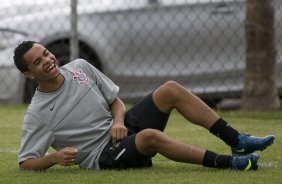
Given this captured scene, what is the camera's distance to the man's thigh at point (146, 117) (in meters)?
6.11

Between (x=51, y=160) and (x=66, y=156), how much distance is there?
0.16 m

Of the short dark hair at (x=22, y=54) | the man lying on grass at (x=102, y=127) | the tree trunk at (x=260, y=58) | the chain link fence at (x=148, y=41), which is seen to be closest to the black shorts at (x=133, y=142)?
the man lying on grass at (x=102, y=127)

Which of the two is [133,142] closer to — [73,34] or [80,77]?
[80,77]

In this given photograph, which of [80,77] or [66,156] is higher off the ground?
[80,77]

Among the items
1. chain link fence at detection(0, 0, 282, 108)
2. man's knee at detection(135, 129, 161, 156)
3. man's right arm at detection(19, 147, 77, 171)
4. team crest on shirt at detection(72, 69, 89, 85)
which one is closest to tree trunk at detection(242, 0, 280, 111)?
chain link fence at detection(0, 0, 282, 108)

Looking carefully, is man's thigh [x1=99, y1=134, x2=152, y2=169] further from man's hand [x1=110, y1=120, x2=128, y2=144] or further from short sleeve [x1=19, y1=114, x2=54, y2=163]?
short sleeve [x1=19, y1=114, x2=54, y2=163]

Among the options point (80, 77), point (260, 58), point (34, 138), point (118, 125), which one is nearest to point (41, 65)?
point (80, 77)

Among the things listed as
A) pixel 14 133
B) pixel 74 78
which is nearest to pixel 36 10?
pixel 14 133

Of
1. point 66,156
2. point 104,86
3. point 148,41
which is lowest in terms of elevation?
point 148,41

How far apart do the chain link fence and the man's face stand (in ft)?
13.7

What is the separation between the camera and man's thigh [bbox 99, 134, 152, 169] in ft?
19.3

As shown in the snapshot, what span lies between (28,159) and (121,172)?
1.91 ft

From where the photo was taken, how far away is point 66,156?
5.70 m

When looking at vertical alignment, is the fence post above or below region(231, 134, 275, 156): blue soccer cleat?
below
